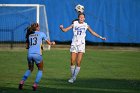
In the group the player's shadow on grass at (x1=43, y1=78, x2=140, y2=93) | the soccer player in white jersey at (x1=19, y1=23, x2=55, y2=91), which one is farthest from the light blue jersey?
the player's shadow on grass at (x1=43, y1=78, x2=140, y2=93)

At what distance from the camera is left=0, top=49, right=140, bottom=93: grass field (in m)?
16.6

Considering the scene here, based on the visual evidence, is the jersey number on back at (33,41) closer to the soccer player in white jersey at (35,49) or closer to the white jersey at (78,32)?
the soccer player in white jersey at (35,49)

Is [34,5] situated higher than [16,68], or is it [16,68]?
[34,5]

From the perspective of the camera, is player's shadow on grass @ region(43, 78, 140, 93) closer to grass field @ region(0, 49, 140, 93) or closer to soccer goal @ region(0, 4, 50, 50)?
grass field @ region(0, 49, 140, 93)

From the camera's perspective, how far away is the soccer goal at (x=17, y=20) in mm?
35938

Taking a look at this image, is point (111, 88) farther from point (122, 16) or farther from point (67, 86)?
point (122, 16)

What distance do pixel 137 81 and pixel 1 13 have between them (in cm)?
1946

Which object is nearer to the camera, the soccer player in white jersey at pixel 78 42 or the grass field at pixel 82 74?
the grass field at pixel 82 74

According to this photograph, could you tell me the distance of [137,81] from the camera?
1891cm

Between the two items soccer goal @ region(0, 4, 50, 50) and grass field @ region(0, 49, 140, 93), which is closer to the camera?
grass field @ region(0, 49, 140, 93)

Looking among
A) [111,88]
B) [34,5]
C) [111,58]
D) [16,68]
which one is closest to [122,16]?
[34,5]

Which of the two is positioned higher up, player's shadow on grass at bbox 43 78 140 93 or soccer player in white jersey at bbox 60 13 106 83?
soccer player in white jersey at bbox 60 13 106 83

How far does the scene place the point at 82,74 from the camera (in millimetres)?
20938

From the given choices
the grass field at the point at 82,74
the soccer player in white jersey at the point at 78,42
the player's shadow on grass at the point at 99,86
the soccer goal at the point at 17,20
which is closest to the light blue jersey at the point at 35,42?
the grass field at the point at 82,74
